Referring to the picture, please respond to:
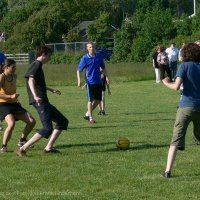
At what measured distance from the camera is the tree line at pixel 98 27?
56281 mm

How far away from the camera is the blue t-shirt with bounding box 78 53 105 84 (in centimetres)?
1716

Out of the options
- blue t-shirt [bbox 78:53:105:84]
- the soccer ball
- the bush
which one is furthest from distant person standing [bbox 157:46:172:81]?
the bush

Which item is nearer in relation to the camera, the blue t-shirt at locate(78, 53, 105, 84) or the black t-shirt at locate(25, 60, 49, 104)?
the black t-shirt at locate(25, 60, 49, 104)

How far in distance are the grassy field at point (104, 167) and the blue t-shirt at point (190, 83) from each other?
3.38ft

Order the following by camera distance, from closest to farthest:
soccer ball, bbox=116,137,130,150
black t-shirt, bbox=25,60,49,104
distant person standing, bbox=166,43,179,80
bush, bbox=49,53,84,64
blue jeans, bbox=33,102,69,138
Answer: blue jeans, bbox=33,102,69,138
black t-shirt, bbox=25,60,49,104
soccer ball, bbox=116,137,130,150
distant person standing, bbox=166,43,179,80
bush, bbox=49,53,84,64

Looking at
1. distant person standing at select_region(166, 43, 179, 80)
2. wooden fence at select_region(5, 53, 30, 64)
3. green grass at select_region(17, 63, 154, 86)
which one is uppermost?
distant person standing at select_region(166, 43, 179, 80)

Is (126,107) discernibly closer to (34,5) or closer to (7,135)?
(7,135)

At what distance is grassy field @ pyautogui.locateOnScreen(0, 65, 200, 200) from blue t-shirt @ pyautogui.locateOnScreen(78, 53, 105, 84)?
1.07m

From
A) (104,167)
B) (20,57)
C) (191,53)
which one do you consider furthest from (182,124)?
(20,57)

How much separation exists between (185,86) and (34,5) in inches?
3026

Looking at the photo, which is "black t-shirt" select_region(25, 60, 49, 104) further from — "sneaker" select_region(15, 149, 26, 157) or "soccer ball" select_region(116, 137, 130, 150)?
"soccer ball" select_region(116, 137, 130, 150)

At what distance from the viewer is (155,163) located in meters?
10.8

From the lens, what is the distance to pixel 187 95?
959 centimetres

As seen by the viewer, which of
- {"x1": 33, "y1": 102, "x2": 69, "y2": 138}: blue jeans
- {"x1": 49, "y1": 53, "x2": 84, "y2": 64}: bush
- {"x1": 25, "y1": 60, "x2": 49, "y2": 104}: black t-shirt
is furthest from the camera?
{"x1": 49, "y1": 53, "x2": 84, "y2": 64}: bush
